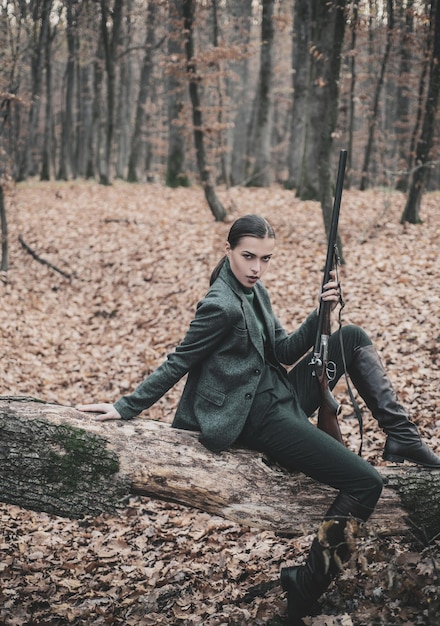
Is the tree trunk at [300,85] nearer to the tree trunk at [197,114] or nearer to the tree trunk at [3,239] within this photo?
the tree trunk at [197,114]

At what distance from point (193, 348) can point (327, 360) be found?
923mm

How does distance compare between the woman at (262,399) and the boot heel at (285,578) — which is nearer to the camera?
the woman at (262,399)

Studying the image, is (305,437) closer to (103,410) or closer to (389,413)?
(389,413)

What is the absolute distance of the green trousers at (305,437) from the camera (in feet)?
10.3

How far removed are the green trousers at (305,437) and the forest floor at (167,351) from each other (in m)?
0.45

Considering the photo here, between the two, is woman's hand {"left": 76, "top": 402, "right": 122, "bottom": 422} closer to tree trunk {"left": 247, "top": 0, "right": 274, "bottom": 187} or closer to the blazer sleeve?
the blazer sleeve

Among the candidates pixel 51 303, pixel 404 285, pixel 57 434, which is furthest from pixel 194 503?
pixel 51 303

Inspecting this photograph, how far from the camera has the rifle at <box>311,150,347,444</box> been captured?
3.43 m

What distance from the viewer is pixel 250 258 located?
335 cm

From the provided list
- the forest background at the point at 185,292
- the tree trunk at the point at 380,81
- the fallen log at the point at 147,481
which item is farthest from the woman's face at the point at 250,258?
the tree trunk at the point at 380,81

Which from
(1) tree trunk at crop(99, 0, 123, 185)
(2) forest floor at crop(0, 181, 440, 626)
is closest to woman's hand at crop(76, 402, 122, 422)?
(2) forest floor at crop(0, 181, 440, 626)

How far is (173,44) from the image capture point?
60.4 ft

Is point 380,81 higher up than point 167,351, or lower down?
higher up

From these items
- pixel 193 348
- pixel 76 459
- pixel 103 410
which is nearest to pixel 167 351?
pixel 103 410
